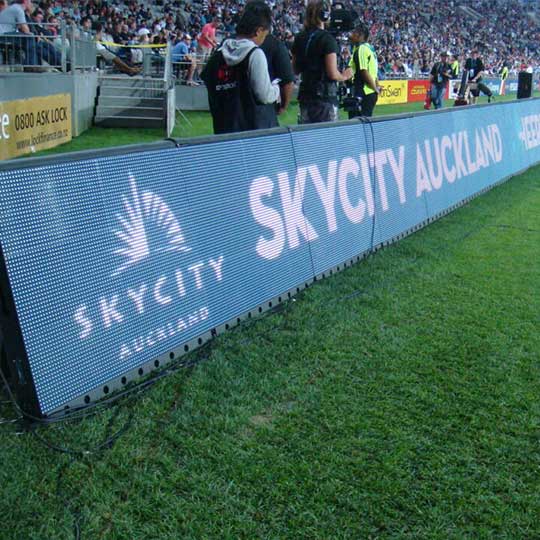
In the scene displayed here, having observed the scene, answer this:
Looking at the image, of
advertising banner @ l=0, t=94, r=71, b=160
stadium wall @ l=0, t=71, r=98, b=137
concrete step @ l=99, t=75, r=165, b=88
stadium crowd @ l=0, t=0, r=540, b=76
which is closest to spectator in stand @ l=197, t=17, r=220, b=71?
stadium crowd @ l=0, t=0, r=540, b=76

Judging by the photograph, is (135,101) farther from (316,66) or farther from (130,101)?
(316,66)

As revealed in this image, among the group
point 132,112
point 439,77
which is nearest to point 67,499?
point 132,112

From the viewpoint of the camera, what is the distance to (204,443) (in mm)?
2920

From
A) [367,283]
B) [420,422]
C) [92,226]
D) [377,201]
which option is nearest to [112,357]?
[92,226]

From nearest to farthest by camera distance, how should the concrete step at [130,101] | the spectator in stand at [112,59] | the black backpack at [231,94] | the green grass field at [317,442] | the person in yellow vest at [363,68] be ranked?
1. the green grass field at [317,442]
2. the black backpack at [231,94]
3. the person in yellow vest at [363,68]
4. the concrete step at [130,101]
5. the spectator in stand at [112,59]

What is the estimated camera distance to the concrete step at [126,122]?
15.6 metres

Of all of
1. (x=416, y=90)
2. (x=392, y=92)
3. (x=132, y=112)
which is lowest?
(x=416, y=90)

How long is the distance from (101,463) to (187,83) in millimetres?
18346

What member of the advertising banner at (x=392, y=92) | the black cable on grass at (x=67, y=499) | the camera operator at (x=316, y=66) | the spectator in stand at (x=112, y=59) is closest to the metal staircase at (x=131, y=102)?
the spectator in stand at (x=112, y=59)

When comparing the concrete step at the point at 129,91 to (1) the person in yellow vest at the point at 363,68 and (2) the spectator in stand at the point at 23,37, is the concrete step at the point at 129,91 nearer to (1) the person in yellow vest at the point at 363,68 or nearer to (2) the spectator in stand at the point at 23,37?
(2) the spectator in stand at the point at 23,37

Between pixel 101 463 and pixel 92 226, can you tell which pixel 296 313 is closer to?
pixel 92 226

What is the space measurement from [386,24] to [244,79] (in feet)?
120

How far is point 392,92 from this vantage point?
28.5 metres

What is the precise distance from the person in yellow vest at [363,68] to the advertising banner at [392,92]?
60.1 feet
